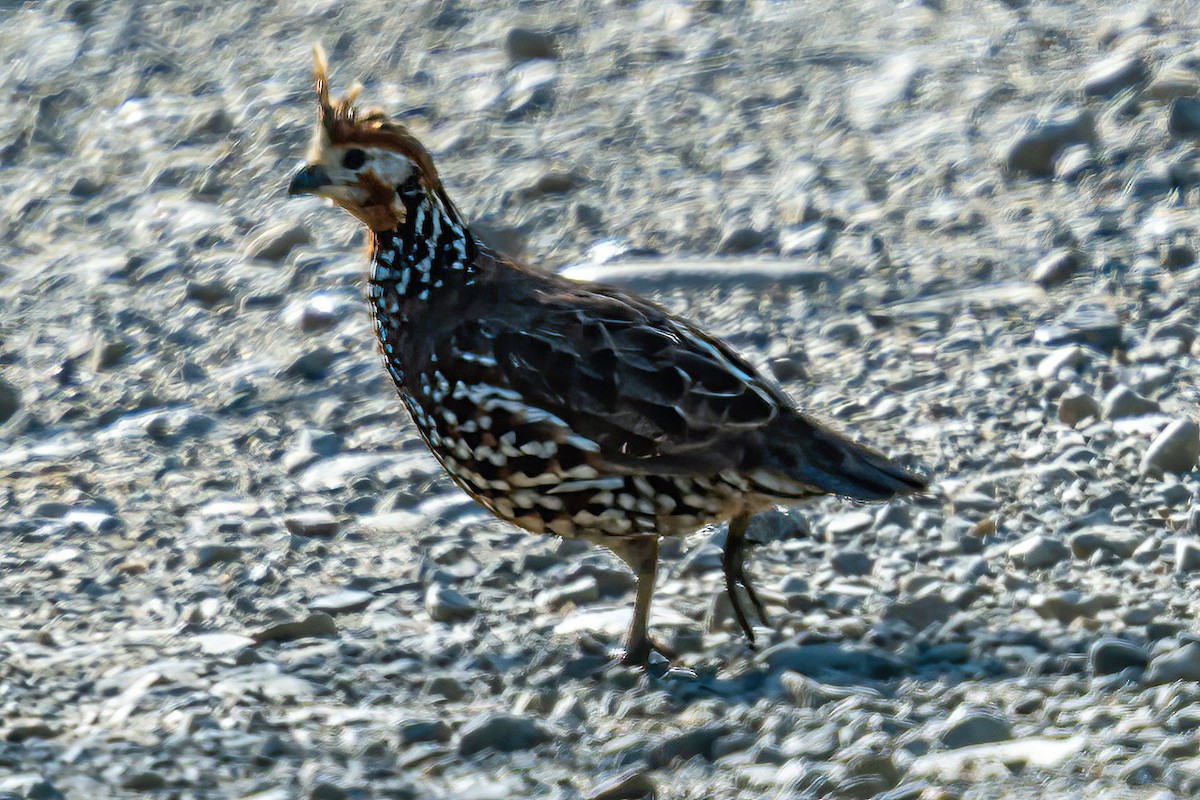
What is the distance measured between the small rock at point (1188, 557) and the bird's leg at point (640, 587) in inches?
69.9

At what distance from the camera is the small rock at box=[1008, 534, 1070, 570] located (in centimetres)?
564

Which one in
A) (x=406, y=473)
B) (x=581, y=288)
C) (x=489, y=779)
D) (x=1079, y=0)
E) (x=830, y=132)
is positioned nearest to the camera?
(x=489, y=779)

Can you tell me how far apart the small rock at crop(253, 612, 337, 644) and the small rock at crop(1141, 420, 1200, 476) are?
306cm

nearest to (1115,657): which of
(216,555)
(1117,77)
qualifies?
(216,555)

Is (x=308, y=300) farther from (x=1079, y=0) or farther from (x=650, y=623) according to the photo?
(x=1079, y=0)

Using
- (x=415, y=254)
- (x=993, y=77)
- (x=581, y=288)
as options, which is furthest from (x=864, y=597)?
(x=993, y=77)

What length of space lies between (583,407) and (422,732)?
1.17 metres

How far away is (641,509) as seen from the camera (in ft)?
17.3

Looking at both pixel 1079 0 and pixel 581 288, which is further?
pixel 1079 0

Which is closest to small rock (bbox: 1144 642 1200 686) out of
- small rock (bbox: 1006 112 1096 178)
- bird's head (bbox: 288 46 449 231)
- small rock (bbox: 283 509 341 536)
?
bird's head (bbox: 288 46 449 231)

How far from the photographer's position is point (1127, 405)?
20.7ft

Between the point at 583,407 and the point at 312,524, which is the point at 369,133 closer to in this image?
the point at 583,407

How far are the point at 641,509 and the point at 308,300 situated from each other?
3305 millimetres

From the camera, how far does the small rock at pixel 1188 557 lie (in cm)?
543
